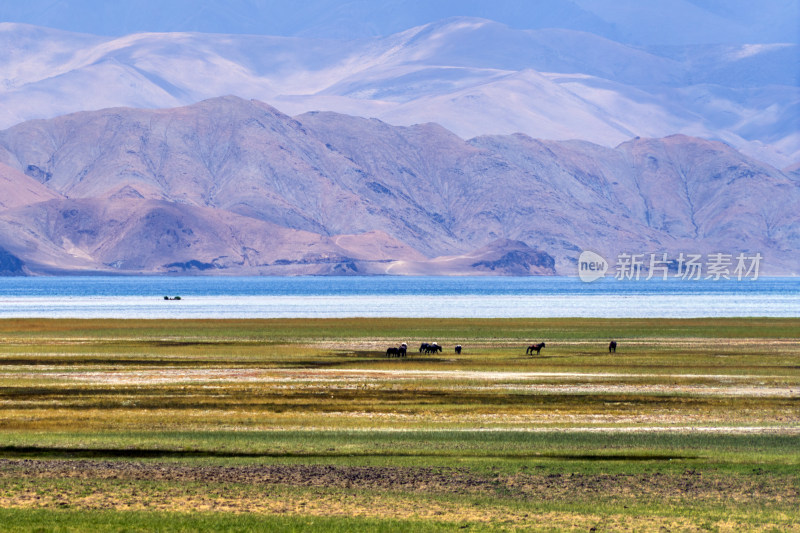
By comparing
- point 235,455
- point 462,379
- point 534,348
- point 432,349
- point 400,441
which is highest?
point 534,348

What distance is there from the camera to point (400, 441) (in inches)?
1300

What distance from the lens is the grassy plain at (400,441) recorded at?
23344 mm

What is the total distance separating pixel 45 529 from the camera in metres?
21.4

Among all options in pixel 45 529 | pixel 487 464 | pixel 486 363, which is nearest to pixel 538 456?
pixel 487 464

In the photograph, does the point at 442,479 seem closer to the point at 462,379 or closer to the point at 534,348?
the point at 462,379

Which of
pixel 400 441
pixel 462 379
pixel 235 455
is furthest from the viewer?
pixel 462 379

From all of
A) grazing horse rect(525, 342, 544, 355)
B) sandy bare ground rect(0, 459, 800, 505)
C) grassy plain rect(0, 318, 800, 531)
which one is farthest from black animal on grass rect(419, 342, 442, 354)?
sandy bare ground rect(0, 459, 800, 505)

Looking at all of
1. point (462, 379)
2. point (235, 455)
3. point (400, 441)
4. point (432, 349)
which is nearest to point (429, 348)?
point (432, 349)

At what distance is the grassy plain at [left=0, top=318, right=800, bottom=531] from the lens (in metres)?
23.3

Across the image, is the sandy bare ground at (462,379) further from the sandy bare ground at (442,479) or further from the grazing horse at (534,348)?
the sandy bare ground at (442,479)

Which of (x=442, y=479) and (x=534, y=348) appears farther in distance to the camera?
(x=534, y=348)

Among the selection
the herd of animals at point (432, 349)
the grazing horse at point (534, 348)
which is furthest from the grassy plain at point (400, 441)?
the grazing horse at point (534, 348)

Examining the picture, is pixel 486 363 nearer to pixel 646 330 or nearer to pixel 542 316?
pixel 646 330

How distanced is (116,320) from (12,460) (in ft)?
289
